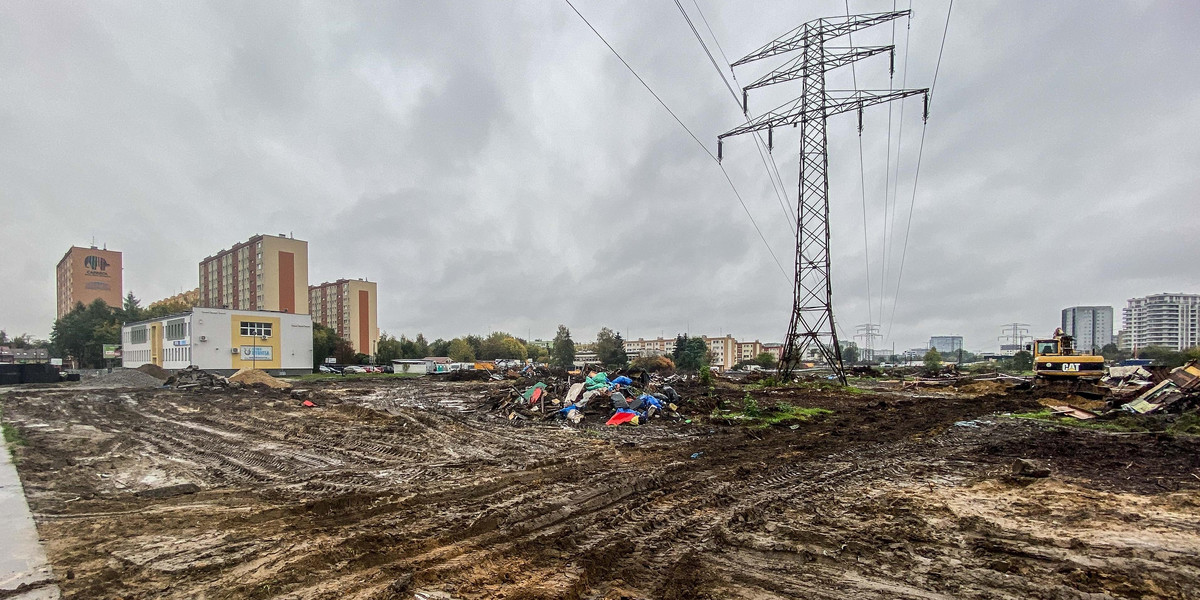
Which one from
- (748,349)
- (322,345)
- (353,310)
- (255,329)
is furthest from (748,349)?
(255,329)

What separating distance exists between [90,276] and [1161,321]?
195513 mm

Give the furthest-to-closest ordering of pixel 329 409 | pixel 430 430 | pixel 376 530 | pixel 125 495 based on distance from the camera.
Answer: pixel 329 409
pixel 430 430
pixel 125 495
pixel 376 530

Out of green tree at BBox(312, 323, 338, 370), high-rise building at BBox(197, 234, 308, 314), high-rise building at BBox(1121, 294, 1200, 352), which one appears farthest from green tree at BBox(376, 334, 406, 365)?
high-rise building at BBox(1121, 294, 1200, 352)

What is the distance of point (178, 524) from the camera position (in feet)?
17.3

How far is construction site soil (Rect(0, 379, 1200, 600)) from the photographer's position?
378 centimetres

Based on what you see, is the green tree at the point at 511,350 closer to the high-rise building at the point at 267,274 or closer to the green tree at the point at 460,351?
the green tree at the point at 460,351

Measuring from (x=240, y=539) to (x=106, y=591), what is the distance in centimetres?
108

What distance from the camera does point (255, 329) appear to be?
4838 cm

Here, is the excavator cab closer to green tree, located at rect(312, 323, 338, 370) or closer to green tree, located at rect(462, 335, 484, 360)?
green tree, located at rect(312, 323, 338, 370)

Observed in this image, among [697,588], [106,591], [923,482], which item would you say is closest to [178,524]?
[106,591]

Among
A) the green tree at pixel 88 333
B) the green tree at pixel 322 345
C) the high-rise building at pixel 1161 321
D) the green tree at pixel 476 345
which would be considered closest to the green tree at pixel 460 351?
the green tree at pixel 476 345

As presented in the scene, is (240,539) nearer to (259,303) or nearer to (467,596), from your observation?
(467,596)

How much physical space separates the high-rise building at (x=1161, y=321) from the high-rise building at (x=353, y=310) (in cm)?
13008

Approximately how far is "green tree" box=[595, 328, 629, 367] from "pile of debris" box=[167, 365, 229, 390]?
43826 mm
